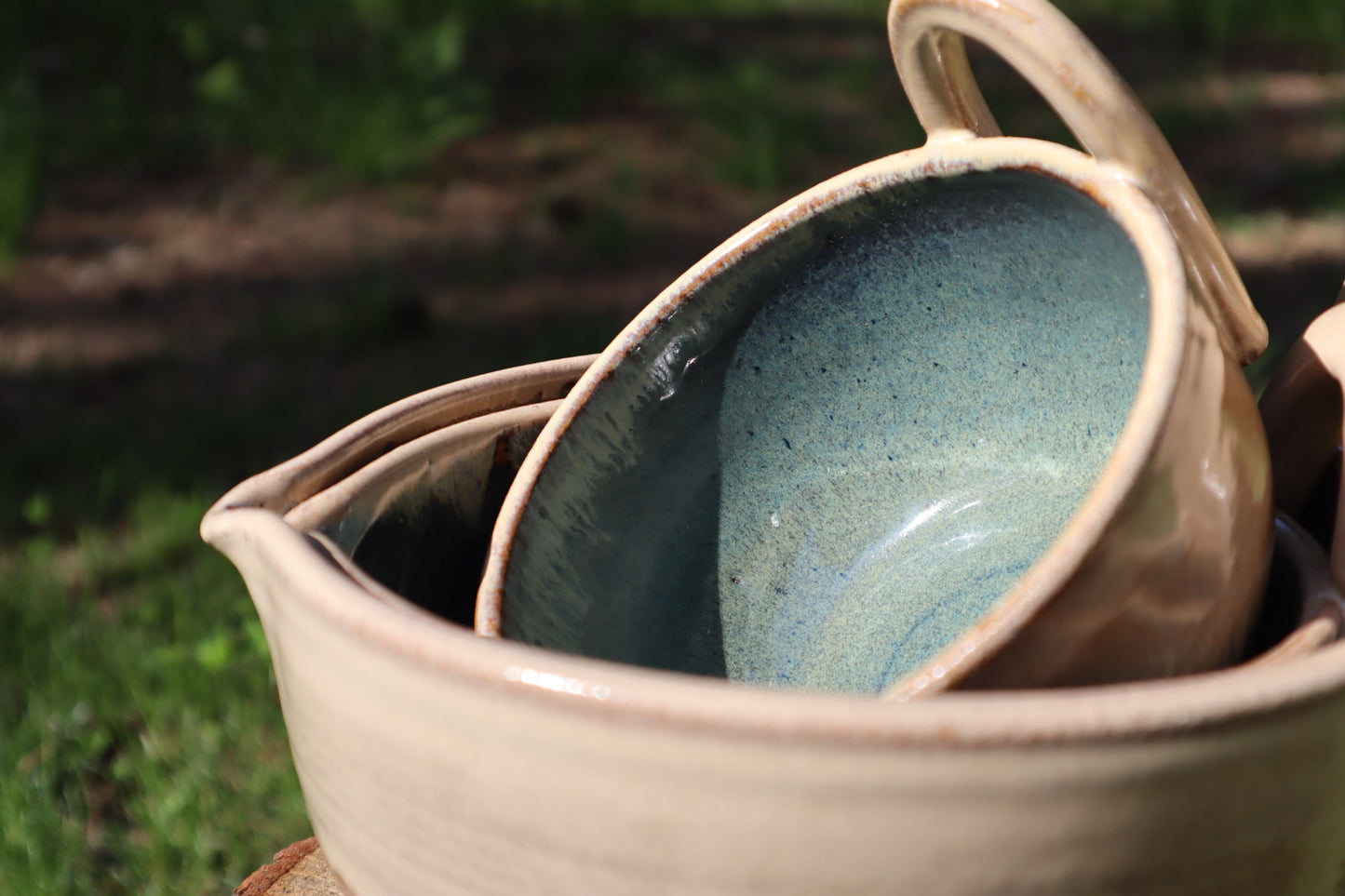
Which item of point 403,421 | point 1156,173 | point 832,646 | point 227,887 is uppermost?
point 1156,173

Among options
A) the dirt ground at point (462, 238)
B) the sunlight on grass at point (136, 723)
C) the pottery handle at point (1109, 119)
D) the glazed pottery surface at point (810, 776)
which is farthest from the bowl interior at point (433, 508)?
the dirt ground at point (462, 238)

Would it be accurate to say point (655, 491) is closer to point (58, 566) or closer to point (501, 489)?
point (501, 489)

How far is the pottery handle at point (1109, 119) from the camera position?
785 millimetres

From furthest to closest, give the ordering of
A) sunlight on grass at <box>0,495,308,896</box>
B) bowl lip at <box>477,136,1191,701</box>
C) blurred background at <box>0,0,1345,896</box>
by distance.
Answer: blurred background at <box>0,0,1345,896</box>, sunlight on grass at <box>0,495,308,896</box>, bowl lip at <box>477,136,1191,701</box>

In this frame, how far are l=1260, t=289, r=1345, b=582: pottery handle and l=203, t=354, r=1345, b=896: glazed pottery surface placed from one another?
26cm

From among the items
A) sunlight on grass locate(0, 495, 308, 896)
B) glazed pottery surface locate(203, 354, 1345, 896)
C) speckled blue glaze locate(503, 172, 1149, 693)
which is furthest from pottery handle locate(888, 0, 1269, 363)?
sunlight on grass locate(0, 495, 308, 896)

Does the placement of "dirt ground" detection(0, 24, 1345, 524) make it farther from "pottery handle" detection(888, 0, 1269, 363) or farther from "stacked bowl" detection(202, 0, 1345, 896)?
"pottery handle" detection(888, 0, 1269, 363)

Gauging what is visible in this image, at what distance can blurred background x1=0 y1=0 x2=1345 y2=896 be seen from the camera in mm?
1956

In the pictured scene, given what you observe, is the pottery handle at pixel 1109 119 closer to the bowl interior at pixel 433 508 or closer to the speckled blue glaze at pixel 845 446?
the speckled blue glaze at pixel 845 446

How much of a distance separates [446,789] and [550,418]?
439mm

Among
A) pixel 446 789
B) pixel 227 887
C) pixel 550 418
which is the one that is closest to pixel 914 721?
pixel 446 789

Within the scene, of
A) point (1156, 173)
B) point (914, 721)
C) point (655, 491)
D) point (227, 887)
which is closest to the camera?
point (914, 721)

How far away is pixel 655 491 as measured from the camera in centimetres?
109

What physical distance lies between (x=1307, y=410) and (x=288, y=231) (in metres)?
3.24
